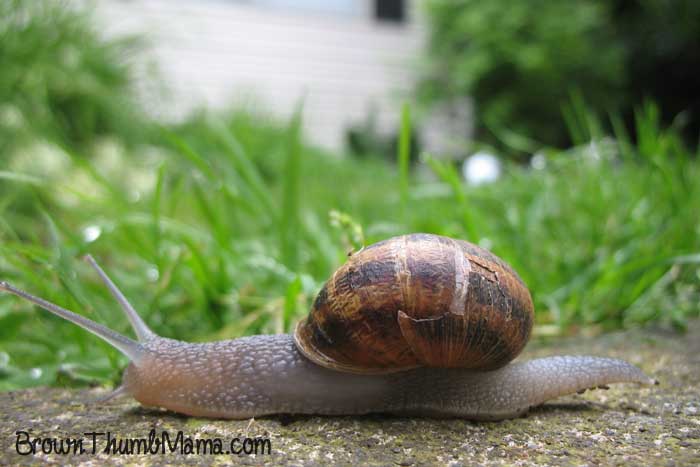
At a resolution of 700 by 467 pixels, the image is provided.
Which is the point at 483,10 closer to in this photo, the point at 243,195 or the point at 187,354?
the point at 243,195

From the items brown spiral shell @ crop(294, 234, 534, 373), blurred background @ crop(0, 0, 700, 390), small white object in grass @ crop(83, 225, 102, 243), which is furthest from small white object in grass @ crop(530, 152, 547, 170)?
small white object in grass @ crop(83, 225, 102, 243)

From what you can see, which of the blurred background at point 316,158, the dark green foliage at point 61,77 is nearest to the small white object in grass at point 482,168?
the blurred background at point 316,158

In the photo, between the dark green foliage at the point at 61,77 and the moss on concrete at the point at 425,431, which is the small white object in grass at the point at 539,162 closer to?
the moss on concrete at the point at 425,431

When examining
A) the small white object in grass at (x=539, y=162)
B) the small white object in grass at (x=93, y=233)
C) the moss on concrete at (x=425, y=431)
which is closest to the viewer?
the moss on concrete at (x=425, y=431)

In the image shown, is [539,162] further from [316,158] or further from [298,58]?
[298,58]

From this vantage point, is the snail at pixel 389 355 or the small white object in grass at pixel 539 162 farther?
the small white object in grass at pixel 539 162
